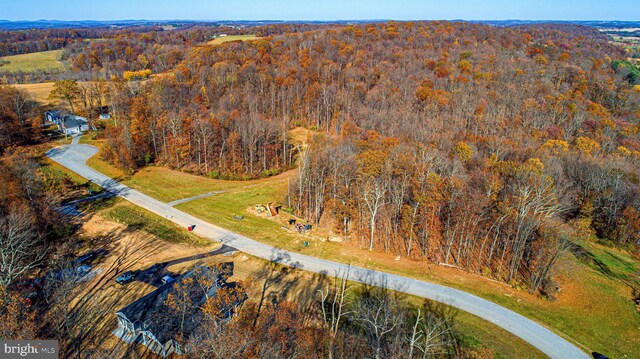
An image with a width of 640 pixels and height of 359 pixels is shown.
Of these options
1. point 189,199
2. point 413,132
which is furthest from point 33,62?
point 413,132

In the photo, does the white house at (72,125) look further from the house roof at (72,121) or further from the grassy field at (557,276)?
the grassy field at (557,276)

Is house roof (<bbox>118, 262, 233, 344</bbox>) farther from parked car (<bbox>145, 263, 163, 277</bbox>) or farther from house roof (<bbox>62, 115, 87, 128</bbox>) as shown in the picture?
house roof (<bbox>62, 115, 87, 128</bbox>)

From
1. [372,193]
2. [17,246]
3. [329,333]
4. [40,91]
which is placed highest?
[40,91]

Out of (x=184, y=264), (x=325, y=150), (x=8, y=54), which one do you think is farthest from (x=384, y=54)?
(x=8, y=54)

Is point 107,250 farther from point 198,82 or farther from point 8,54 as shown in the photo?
point 8,54

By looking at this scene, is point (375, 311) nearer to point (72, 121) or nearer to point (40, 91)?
point (72, 121)

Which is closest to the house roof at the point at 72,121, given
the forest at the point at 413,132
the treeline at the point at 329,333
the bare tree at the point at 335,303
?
the forest at the point at 413,132

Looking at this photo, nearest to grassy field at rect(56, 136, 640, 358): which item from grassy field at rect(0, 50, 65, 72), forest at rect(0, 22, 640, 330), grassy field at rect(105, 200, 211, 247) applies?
forest at rect(0, 22, 640, 330)
